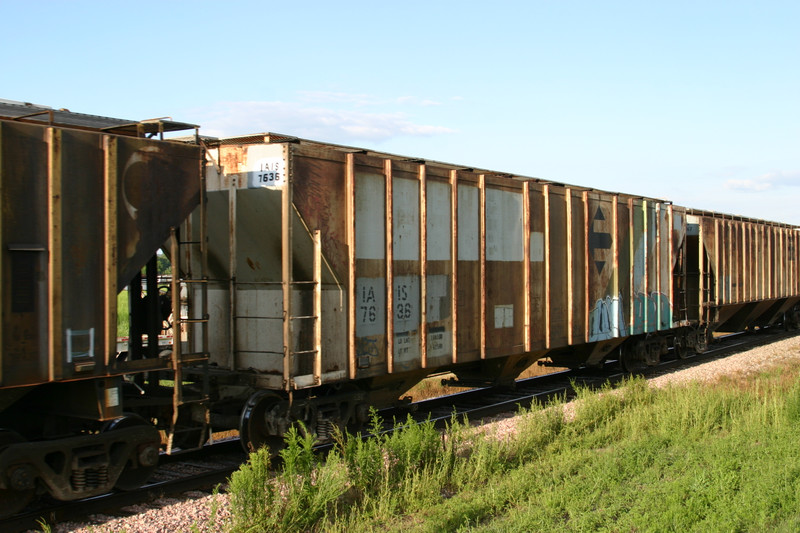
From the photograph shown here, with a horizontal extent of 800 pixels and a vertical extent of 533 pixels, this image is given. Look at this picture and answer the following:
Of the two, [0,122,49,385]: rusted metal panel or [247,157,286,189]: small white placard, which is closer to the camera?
[0,122,49,385]: rusted metal panel

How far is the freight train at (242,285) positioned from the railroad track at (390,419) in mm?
227

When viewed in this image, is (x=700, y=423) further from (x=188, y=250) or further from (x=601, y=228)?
(x=188, y=250)

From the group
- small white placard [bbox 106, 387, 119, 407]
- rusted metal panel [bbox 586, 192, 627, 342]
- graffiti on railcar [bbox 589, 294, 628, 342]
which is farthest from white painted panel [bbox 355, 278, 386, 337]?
graffiti on railcar [bbox 589, 294, 628, 342]

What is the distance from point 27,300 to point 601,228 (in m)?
11.3

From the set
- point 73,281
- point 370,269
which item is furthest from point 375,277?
point 73,281

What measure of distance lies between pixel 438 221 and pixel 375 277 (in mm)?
1581

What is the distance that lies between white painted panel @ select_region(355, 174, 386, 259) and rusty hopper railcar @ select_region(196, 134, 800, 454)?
2 cm

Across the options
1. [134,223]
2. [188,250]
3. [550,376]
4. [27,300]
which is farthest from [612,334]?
[27,300]

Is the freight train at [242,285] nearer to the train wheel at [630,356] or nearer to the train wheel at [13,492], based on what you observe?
the train wheel at [13,492]

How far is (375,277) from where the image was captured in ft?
29.4

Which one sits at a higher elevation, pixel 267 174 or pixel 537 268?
pixel 267 174

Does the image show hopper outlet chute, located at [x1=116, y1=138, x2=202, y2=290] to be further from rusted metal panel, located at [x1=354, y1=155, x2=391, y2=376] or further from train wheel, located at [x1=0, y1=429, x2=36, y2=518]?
rusted metal panel, located at [x1=354, y1=155, x2=391, y2=376]

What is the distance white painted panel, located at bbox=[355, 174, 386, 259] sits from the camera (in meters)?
8.70

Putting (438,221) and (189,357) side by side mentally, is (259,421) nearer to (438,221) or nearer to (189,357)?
(189,357)
